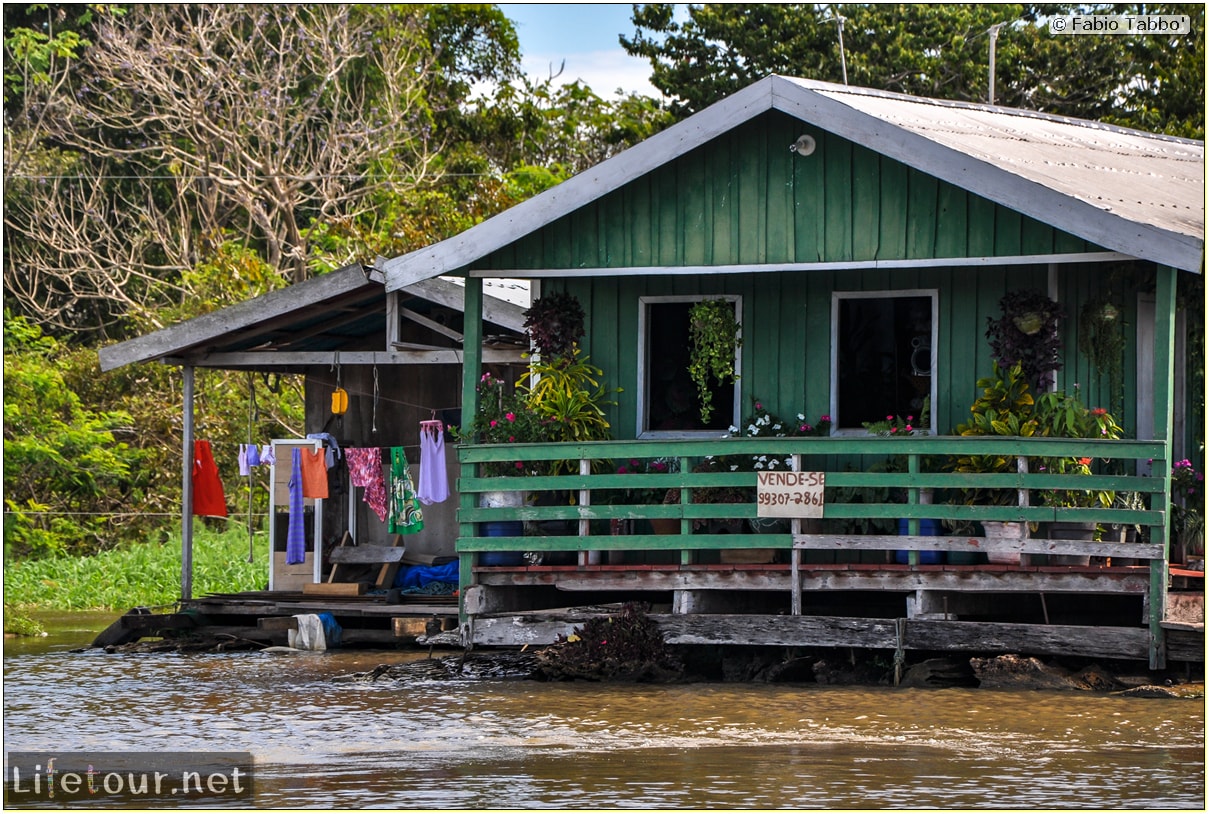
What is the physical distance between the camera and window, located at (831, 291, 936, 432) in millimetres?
15109

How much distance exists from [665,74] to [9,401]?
14603mm

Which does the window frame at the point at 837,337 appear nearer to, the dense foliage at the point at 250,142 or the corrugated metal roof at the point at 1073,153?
→ the corrugated metal roof at the point at 1073,153

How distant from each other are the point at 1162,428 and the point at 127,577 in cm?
1545

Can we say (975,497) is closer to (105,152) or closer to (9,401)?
(9,401)

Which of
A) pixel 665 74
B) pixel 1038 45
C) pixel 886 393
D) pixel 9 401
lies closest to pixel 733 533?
pixel 886 393

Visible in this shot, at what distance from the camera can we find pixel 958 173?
13.3 m

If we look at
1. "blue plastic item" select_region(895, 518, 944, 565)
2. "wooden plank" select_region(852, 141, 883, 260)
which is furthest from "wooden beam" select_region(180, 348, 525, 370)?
"blue plastic item" select_region(895, 518, 944, 565)

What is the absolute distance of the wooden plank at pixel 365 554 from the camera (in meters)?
18.2

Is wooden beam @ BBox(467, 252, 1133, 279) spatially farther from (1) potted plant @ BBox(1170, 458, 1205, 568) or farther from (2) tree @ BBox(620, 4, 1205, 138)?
(2) tree @ BBox(620, 4, 1205, 138)

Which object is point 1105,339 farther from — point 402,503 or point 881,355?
point 402,503

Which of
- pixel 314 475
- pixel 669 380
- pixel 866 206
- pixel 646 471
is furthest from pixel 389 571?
pixel 866 206

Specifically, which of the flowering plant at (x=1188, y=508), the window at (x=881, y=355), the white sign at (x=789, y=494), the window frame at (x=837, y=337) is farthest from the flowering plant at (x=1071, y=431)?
the white sign at (x=789, y=494)

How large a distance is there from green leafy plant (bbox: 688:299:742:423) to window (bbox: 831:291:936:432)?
36.6 inches

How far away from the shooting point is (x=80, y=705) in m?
12.9
